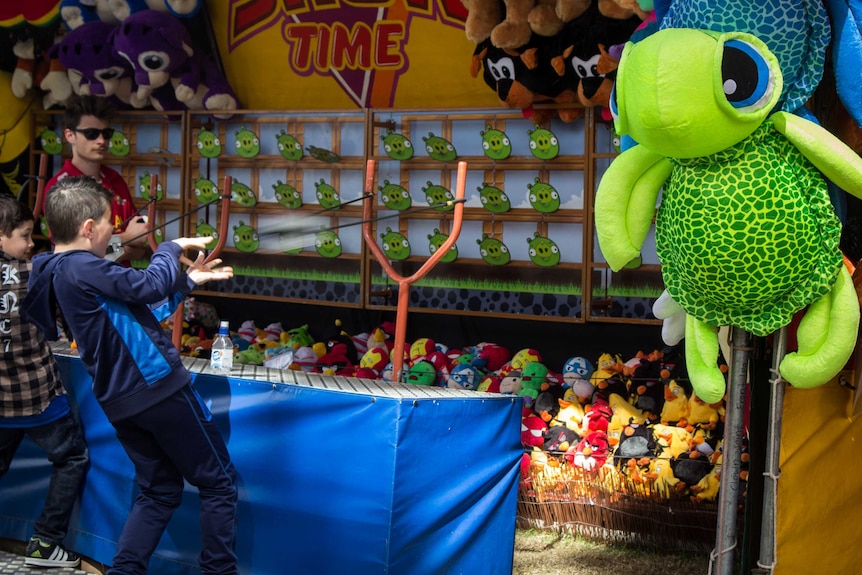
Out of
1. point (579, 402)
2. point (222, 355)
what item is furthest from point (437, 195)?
point (222, 355)

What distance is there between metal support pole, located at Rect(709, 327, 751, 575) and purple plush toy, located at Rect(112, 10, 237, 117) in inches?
156

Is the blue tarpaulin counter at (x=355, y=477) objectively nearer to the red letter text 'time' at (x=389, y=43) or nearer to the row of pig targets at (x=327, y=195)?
the row of pig targets at (x=327, y=195)

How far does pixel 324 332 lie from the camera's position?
589cm

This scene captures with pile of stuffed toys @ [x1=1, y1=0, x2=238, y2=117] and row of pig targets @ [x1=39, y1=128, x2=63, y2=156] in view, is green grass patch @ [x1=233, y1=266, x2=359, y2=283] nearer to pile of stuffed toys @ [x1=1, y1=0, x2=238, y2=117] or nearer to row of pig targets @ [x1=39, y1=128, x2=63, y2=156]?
pile of stuffed toys @ [x1=1, y1=0, x2=238, y2=117]

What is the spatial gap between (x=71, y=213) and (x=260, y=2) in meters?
3.08

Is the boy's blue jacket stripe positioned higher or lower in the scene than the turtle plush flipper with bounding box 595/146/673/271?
lower

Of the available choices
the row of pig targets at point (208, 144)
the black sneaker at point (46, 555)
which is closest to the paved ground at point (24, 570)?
the black sneaker at point (46, 555)

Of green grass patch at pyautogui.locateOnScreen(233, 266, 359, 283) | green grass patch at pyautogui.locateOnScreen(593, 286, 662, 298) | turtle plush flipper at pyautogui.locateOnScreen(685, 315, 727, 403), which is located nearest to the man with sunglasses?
green grass patch at pyautogui.locateOnScreen(233, 266, 359, 283)

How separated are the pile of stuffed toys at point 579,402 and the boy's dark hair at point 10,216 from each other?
1433 mm

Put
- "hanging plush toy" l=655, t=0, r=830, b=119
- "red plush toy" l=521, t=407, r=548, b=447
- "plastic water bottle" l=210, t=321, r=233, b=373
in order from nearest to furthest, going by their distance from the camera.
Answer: "hanging plush toy" l=655, t=0, r=830, b=119, "plastic water bottle" l=210, t=321, r=233, b=373, "red plush toy" l=521, t=407, r=548, b=447

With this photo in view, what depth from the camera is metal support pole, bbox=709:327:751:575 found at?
8.38ft

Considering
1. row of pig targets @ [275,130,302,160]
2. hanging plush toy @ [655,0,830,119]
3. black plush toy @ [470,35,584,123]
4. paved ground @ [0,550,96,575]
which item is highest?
black plush toy @ [470,35,584,123]

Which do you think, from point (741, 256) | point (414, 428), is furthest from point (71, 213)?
point (741, 256)

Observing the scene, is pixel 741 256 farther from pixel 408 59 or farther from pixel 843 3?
pixel 408 59
